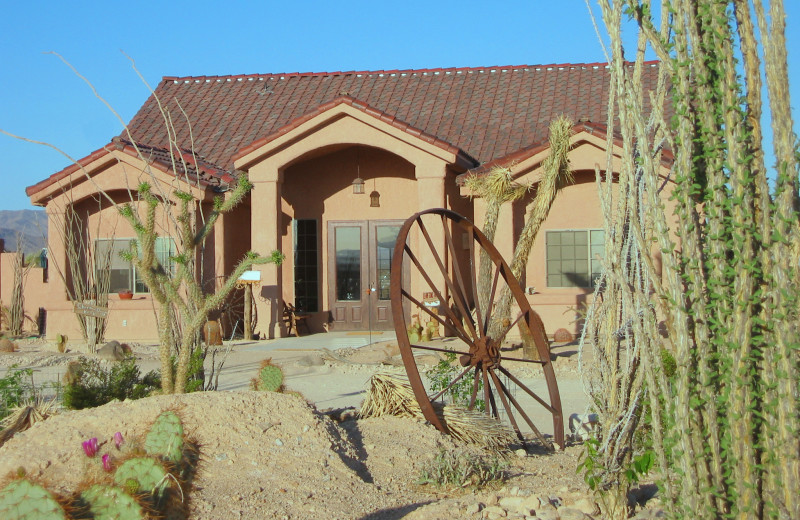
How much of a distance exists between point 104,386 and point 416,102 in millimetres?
13857

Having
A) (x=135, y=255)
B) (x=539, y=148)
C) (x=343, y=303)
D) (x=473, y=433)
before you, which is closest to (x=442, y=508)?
(x=473, y=433)

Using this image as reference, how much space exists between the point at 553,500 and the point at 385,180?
13.7 m

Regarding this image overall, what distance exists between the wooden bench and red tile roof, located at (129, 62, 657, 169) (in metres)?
3.15

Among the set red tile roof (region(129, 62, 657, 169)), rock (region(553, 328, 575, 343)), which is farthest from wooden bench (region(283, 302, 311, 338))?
rock (region(553, 328, 575, 343))

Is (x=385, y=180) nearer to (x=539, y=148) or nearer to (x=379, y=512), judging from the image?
(x=539, y=148)

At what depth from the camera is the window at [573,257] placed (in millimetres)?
17219

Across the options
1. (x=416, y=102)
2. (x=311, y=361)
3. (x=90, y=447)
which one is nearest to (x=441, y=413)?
(x=90, y=447)

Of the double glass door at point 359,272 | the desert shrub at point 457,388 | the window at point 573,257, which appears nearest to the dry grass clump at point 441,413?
the desert shrub at point 457,388

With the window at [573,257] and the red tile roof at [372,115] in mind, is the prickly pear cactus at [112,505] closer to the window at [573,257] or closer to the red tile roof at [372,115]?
the red tile roof at [372,115]

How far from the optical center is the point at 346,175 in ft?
62.3

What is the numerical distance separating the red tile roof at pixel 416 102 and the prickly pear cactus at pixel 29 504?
1403cm

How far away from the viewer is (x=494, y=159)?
57.6 feet

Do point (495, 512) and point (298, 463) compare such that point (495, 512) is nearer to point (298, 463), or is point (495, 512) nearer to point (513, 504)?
point (513, 504)

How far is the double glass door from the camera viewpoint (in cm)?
1891
